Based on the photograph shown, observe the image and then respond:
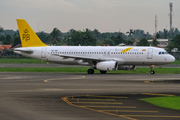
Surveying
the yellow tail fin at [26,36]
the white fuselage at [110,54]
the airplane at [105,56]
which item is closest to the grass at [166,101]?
the airplane at [105,56]

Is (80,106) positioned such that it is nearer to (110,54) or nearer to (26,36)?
(110,54)

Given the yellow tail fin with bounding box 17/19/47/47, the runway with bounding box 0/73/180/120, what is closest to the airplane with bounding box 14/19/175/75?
the yellow tail fin with bounding box 17/19/47/47

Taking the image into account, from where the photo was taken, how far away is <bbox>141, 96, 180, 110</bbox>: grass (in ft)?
59.2

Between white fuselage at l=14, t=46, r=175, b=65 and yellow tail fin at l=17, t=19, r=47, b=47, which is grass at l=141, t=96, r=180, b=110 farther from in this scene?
yellow tail fin at l=17, t=19, r=47, b=47

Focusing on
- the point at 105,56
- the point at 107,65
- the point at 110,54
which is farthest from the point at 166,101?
the point at 105,56

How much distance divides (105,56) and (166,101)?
1035 inches

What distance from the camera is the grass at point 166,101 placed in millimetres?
18045

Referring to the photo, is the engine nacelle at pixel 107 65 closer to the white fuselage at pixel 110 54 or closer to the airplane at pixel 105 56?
the airplane at pixel 105 56

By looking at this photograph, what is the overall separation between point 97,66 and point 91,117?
94.9 feet

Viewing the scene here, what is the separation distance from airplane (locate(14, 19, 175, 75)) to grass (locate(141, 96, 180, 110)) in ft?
72.4

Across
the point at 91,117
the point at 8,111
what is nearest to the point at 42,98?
the point at 8,111

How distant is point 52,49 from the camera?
1866 inches

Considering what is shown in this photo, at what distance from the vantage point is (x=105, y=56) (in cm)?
4566

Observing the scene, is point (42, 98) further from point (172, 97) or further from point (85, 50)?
point (85, 50)
